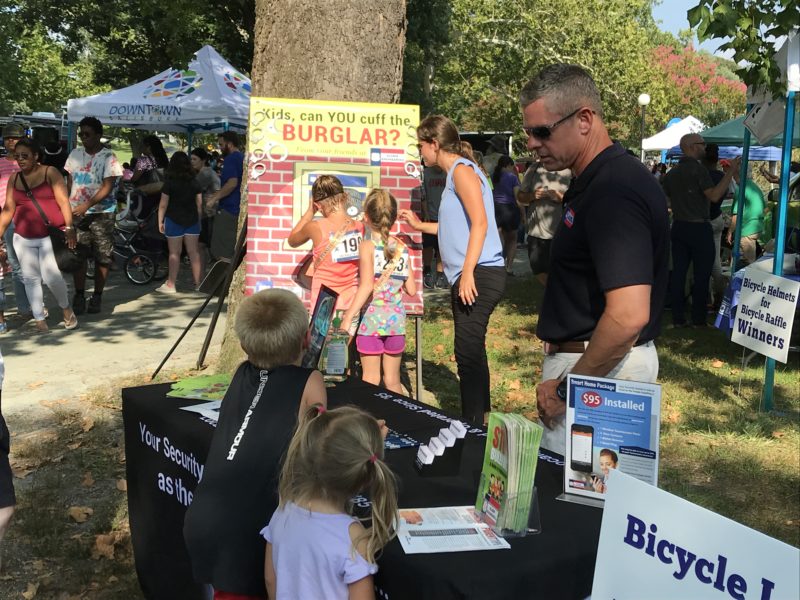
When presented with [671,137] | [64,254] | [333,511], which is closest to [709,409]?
[333,511]

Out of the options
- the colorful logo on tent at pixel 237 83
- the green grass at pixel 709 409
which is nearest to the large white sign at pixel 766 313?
the green grass at pixel 709 409

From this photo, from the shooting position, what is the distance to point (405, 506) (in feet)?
8.49

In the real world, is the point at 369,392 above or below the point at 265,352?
below

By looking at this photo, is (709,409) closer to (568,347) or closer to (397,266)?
(397,266)

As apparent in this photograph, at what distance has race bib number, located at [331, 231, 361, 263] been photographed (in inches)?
222

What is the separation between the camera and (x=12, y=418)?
249 inches

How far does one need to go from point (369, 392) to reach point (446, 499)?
52.9 inches

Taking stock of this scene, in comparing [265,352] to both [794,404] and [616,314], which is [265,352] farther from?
[794,404]

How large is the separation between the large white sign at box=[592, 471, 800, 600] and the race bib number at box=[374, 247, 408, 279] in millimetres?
3971

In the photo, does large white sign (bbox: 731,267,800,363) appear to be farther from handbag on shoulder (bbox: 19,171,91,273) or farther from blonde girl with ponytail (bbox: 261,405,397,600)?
handbag on shoulder (bbox: 19,171,91,273)

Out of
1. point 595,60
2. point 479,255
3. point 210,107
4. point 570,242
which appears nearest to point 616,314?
point 570,242

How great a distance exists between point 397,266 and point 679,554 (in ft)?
13.8

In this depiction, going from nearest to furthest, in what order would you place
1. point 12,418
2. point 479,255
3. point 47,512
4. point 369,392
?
point 369,392 → point 47,512 → point 479,255 → point 12,418

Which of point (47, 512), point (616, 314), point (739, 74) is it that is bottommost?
point (47, 512)
